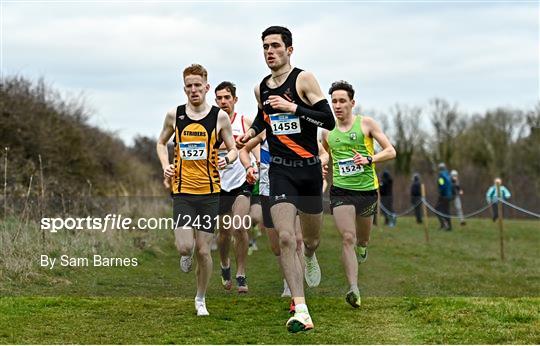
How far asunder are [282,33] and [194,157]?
1.73 m

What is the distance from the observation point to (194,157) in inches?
346

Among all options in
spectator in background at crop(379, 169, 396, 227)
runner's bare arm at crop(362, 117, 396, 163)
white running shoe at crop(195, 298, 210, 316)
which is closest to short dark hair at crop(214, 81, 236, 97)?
runner's bare arm at crop(362, 117, 396, 163)

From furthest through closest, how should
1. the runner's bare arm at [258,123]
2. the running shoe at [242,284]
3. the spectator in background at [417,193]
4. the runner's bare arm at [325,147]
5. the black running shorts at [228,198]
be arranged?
the spectator in background at [417,193], the black running shorts at [228,198], the running shoe at [242,284], the runner's bare arm at [325,147], the runner's bare arm at [258,123]

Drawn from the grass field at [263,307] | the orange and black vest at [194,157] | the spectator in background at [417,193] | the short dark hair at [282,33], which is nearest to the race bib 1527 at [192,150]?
the orange and black vest at [194,157]

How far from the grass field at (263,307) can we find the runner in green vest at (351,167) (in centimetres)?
91

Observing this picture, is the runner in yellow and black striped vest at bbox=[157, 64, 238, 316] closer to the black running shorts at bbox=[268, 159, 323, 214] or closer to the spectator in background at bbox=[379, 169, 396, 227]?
the black running shorts at bbox=[268, 159, 323, 214]

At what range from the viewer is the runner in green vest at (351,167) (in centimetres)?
964

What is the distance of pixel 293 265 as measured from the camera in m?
7.54

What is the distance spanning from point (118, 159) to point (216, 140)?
74.8ft

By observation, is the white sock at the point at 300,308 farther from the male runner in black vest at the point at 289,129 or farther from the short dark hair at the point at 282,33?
the short dark hair at the point at 282,33

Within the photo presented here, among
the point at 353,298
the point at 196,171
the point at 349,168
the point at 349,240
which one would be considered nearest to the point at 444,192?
the point at 349,168

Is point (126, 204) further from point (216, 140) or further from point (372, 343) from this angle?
point (372, 343)

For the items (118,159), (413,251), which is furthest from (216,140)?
(118,159)

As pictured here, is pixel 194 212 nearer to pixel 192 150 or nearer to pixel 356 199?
pixel 192 150
